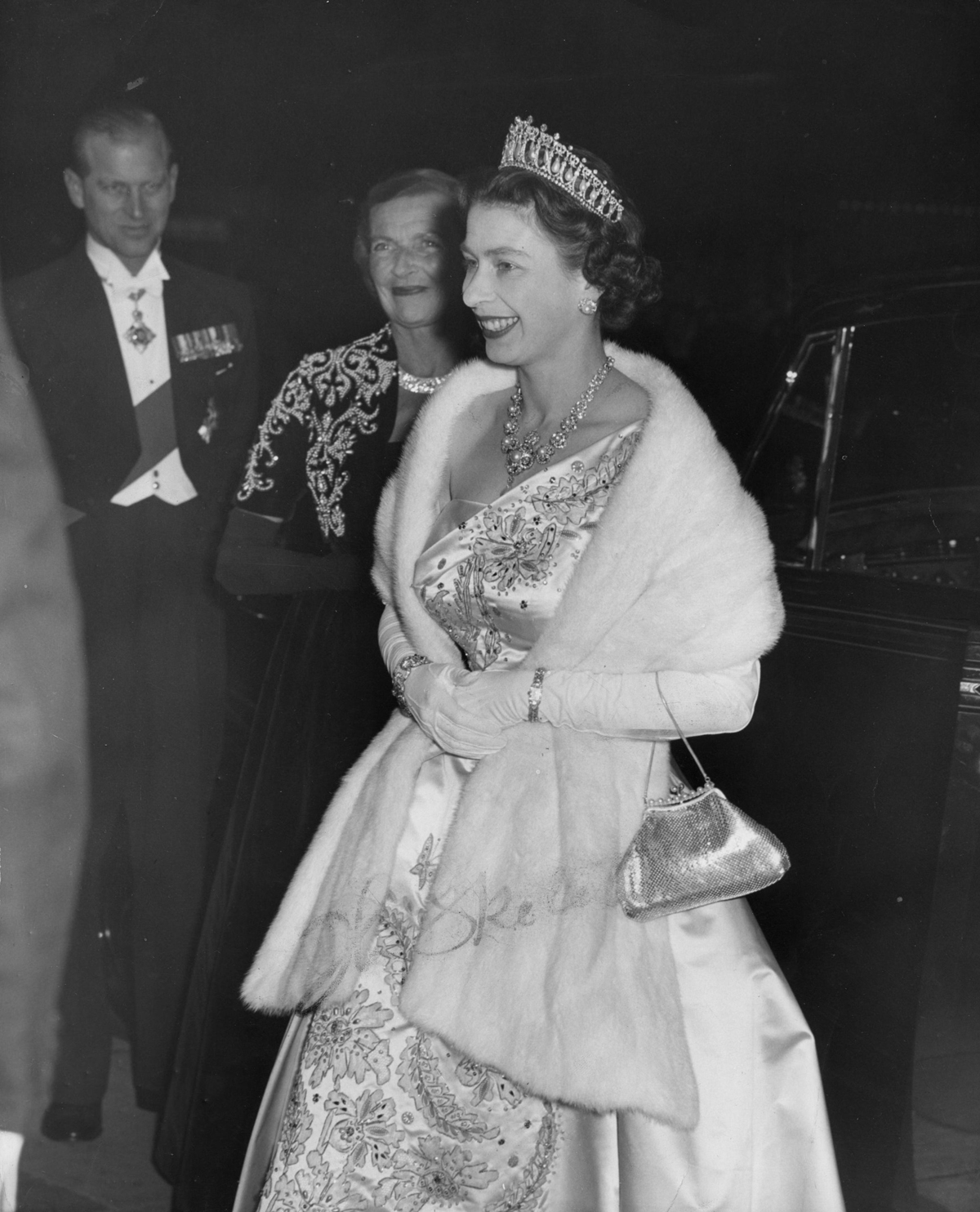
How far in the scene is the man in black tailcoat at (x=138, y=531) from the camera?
2652 millimetres

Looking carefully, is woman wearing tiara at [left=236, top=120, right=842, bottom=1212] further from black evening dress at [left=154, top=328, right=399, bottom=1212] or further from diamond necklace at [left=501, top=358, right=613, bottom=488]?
black evening dress at [left=154, top=328, right=399, bottom=1212]

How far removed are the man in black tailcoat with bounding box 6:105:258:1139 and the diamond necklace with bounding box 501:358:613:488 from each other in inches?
29.7

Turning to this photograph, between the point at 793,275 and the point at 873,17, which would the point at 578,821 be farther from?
the point at 873,17

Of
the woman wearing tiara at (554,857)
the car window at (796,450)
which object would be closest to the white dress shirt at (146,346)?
the woman wearing tiara at (554,857)

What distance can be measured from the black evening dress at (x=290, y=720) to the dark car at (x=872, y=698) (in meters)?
0.74

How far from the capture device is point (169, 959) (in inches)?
111

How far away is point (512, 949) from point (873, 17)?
1823mm

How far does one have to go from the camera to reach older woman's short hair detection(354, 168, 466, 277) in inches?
103

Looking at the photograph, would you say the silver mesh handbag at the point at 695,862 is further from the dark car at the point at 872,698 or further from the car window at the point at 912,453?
the car window at the point at 912,453

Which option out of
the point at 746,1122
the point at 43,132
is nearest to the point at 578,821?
the point at 746,1122

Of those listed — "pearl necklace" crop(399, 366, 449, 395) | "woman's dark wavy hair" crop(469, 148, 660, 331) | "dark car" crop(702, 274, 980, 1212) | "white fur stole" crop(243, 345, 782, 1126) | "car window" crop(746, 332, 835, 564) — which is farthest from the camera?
"pearl necklace" crop(399, 366, 449, 395)

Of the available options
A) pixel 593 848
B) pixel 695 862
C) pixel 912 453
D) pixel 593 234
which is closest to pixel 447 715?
pixel 593 848

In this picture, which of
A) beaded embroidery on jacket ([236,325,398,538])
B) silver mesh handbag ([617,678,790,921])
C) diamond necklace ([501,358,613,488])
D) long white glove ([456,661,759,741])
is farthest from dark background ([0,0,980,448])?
silver mesh handbag ([617,678,790,921])

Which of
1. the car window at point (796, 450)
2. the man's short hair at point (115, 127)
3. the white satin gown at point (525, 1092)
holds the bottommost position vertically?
the white satin gown at point (525, 1092)
